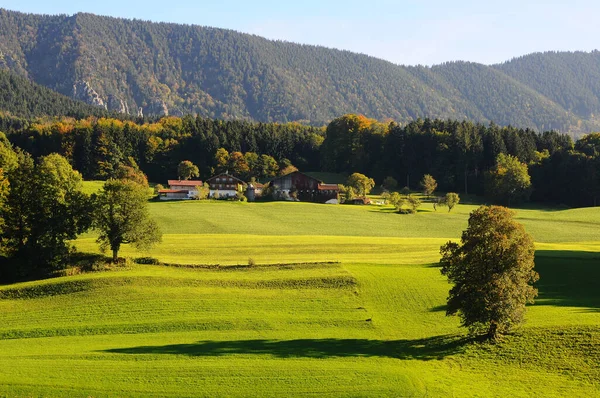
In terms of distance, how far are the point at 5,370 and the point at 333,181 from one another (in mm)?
126804

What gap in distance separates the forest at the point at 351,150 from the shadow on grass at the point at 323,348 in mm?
109275

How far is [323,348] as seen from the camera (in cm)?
3784

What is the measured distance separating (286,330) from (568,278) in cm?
2815

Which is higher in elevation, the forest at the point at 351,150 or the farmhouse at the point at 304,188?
the forest at the point at 351,150

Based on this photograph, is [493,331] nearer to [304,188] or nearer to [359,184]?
[359,184]

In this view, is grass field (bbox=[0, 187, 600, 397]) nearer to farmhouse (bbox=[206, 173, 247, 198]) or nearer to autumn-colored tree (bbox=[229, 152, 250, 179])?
farmhouse (bbox=[206, 173, 247, 198])

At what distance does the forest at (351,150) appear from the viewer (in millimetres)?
139750

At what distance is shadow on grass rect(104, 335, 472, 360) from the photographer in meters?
36.8

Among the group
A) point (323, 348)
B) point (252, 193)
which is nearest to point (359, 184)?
point (252, 193)

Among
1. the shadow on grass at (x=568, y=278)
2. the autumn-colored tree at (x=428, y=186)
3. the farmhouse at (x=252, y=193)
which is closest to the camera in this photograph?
the shadow on grass at (x=568, y=278)

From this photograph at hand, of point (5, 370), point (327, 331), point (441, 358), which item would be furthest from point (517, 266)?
point (5, 370)

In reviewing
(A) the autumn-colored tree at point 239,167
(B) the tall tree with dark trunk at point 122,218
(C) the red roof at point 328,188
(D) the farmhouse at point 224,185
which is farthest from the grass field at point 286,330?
(A) the autumn-colored tree at point 239,167

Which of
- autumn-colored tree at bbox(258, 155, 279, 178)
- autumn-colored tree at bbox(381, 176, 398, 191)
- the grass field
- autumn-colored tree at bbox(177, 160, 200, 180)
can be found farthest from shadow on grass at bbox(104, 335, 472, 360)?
autumn-colored tree at bbox(258, 155, 279, 178)

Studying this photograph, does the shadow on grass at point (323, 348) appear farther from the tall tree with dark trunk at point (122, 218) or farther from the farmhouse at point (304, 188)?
the farmhouse at point (304, 188)
